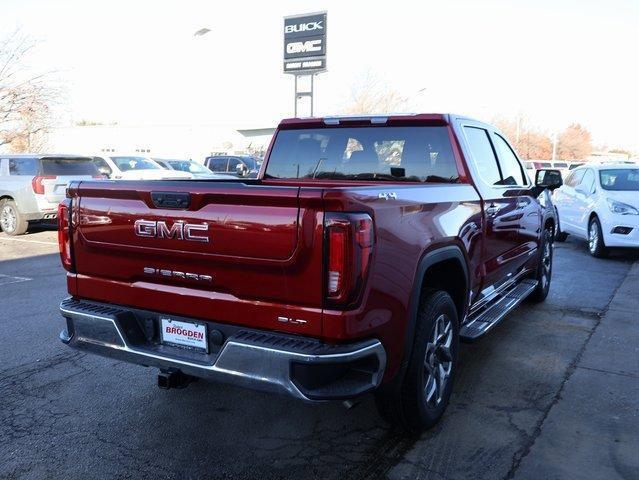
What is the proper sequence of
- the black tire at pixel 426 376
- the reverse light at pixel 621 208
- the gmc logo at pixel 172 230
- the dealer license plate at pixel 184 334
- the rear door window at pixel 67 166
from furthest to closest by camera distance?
1. the rear door window at pixel 67 166
2. the reverse light at pixel 621 208
3. the black tire at pixel 426 376
4. the dealer license plate at pixel 184 334
5. the gmc logo at pixel 172 230

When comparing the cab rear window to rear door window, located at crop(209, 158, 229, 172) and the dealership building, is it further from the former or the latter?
the dealership building

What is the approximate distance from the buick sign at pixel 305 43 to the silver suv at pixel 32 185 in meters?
18.8

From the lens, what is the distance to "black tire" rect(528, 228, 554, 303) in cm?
639

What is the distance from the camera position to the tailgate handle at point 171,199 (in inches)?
115

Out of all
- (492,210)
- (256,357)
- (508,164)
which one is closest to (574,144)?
(508,164)

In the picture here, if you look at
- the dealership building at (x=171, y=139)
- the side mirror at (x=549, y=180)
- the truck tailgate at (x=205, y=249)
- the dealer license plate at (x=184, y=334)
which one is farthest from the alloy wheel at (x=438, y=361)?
the dealership building at (x=171, y=139)

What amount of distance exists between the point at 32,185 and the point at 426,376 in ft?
34.8

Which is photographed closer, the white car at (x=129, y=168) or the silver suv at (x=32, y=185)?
the silver suv at (x=32, y=185)

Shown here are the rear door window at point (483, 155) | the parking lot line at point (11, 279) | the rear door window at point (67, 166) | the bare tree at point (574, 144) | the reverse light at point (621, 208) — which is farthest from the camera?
the bare tree at point (574, 144)

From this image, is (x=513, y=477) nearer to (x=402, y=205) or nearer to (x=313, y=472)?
(x=313, y=472)

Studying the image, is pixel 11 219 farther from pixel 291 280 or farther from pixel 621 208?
pixel 621 208

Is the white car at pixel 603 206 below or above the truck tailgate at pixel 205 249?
below

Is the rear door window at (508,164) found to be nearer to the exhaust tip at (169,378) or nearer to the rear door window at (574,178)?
the exhaust tip at (169,378)

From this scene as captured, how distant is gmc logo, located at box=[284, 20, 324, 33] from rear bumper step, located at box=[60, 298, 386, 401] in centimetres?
2777
